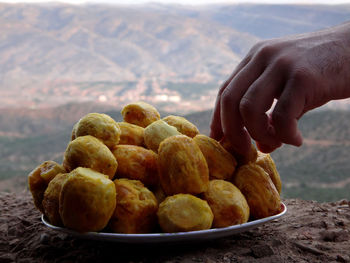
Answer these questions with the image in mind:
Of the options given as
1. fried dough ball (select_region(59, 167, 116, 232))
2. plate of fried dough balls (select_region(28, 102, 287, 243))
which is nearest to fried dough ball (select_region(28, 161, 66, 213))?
plate of fried dough balls (select_region(28, 102, 287, 243))

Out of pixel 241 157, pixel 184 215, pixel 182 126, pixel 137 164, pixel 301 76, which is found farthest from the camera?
pixel 182 126

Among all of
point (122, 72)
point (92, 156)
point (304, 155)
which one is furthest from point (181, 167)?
point (122, 72)

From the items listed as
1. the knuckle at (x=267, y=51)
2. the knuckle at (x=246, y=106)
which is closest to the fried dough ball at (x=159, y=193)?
the knuckle at (x=246, y=106)

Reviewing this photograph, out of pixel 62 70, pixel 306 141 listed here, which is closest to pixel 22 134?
pixel 306 141

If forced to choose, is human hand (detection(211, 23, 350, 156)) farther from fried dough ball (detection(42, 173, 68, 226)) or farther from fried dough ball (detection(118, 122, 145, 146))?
fried dough ball (detection(42, 173, 68, 226))

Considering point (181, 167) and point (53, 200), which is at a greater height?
point (181, 167)

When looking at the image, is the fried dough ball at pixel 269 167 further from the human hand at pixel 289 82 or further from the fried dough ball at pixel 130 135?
the fried dough ball at pixel 130 135

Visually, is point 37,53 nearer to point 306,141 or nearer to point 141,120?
point 306,141

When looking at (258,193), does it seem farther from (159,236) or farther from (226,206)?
(159,236)
